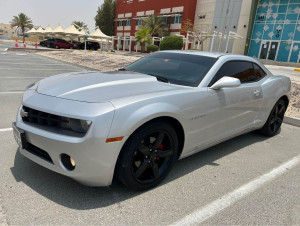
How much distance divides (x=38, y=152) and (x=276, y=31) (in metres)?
31.1

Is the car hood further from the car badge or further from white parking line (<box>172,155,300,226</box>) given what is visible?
white parking line (<box>172,155,300,226</box>)

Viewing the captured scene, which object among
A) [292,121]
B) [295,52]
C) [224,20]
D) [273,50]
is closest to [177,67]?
[292,121]

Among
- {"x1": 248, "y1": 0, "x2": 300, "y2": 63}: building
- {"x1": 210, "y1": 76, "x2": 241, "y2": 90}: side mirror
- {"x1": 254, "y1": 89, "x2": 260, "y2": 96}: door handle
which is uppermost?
{"x1": 248, "y1": 0, "x2": 300, "y2": 63}: building

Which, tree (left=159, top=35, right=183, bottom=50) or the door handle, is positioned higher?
tree (left=159, top=35, right=183, bottom=50)

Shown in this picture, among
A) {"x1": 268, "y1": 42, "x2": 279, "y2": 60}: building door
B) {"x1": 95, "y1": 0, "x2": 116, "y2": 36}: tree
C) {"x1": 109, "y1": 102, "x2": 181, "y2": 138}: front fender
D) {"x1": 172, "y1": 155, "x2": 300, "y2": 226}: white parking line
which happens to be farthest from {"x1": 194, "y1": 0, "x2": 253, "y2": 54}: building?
{"x1": 95, "y1": 0, "x2": 116, "y2": 36}: tree

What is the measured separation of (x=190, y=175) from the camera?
3162mm

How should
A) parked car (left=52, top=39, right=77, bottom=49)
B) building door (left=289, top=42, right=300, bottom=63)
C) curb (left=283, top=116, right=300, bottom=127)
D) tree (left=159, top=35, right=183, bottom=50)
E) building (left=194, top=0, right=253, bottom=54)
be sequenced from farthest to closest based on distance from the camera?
1. parked car (left=52, top=39, right=77, bottom=49)
2. building (left=194, top=0, right=253, bottom=54)
3. building door (left=289, top=42, right=300, bottom=63)
4. tree (left=159, top=35, right=183, bottom=50)
5. curb (left=283, top=116, right=300, bottom=127)

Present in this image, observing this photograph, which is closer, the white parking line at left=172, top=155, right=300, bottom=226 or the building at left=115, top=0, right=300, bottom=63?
the white parking line at left=172, top=155, right=300, bottom=226

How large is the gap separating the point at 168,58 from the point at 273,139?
260 cm

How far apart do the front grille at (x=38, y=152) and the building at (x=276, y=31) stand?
2959cm

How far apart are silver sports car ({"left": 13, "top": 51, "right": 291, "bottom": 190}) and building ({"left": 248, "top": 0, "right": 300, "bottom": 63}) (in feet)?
89.9

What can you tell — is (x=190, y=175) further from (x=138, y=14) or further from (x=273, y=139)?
(x=138, y=14)

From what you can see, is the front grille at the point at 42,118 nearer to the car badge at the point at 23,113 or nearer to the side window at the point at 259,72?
the car badge at the point at 23,113

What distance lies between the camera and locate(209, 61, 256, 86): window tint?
3.47 metres
